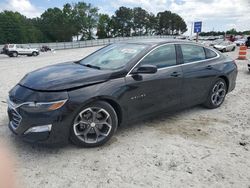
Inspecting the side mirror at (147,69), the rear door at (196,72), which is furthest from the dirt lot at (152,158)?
the side mirror at (147,69)

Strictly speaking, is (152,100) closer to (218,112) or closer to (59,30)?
(218,112)

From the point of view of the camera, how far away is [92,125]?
3791 millimetres

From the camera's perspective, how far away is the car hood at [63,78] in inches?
140

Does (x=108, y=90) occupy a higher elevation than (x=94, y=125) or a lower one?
higher

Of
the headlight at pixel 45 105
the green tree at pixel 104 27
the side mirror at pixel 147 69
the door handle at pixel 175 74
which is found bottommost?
the headlight at pixel 45 105

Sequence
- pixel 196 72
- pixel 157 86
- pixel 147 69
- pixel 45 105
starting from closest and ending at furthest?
pixel 45 105 < pixel 147 69 < pixel 157 86 < pixel 196 72

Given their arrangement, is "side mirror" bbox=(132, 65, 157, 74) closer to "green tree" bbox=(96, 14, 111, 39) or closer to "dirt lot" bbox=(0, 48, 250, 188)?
"dirt lot" bbox=(0, 48, 250, 188)

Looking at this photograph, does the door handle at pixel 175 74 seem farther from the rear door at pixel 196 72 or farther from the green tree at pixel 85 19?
the green tree at pixel 85 19

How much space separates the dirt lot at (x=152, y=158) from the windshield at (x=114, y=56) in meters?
1.16

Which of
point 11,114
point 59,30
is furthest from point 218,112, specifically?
point 59,30

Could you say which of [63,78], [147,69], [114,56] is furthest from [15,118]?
[147,69]

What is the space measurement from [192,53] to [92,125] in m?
2.60

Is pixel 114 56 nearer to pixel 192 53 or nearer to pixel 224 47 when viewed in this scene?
pixel 192 53

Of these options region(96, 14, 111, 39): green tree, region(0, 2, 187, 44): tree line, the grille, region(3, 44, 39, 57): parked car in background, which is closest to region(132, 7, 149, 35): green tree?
region(0, 2, 187, 44): tree line
